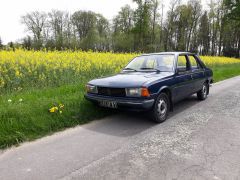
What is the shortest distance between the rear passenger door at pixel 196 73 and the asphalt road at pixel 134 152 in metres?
1.54

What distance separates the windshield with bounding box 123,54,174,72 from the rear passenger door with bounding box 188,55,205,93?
1.05 metres

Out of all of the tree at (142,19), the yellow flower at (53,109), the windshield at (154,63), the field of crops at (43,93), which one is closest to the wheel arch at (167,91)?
the windshield at (154,63)

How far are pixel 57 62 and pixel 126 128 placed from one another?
484cm

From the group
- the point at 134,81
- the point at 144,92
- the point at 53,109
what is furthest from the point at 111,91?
the point at 53,109

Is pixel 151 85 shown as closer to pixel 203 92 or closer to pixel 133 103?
pixel 133 103

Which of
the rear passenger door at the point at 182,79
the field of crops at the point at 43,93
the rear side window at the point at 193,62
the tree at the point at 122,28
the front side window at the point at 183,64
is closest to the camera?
the field of crops at the point at 43,93

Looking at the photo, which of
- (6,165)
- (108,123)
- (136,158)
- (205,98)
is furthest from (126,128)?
(205,98)

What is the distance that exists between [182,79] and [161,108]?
1176 millimetres

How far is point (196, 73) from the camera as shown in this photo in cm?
630

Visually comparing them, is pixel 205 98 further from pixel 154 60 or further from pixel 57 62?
pixel 57 62

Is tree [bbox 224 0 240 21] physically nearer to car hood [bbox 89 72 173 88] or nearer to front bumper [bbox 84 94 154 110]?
car hood [bbox 89 72 173 88]

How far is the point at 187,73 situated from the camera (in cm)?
575

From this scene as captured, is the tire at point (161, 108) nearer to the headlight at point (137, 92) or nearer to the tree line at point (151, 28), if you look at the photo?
the headlight at point (137, 92)

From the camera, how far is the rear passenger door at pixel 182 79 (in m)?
5.22
